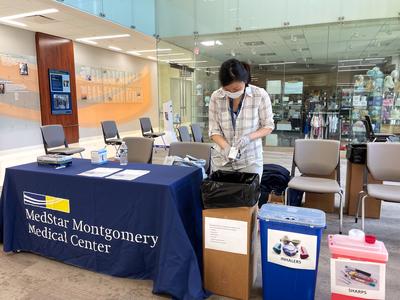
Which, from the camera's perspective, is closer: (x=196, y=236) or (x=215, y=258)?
(x=215, y=258)

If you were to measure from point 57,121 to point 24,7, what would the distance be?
10.7 ft

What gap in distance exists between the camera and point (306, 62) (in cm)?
873

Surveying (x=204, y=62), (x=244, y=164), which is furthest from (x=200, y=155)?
(x=204, y=62)

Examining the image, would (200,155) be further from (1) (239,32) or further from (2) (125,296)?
(1) (239,32)

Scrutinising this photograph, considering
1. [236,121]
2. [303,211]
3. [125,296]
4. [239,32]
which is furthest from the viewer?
[239,32]

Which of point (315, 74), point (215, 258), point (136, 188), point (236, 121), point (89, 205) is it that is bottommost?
point (215, 258)

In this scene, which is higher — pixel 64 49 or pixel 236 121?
pixel 64 49

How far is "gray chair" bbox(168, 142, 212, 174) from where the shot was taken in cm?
297

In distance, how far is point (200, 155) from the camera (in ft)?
9.79

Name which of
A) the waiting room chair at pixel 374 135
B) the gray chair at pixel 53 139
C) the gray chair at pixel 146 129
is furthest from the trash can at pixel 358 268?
the gray chair at pixel 146 129

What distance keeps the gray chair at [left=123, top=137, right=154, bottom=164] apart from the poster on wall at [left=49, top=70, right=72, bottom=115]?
535 centimetres

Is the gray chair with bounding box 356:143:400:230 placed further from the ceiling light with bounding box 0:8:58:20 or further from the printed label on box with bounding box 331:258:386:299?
the ceiling light with bounding box 0:8:58:20

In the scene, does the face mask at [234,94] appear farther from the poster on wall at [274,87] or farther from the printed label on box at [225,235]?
the poster on wall at [274,87]

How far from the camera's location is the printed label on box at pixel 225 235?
5.98 ft
